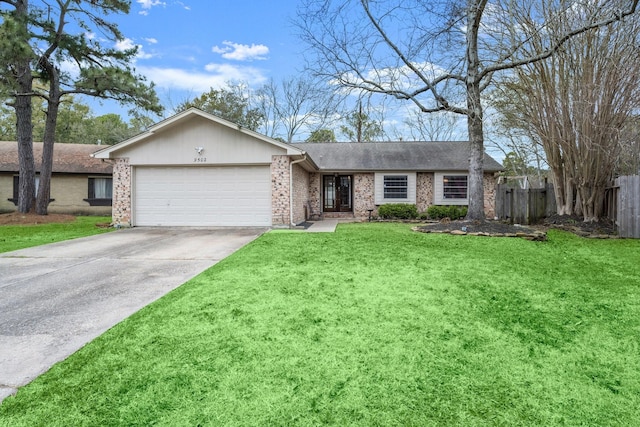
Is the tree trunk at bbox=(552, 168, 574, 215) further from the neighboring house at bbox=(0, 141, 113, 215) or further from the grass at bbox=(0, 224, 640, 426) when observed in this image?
the neighboring house at bbox=(0, 141, 113, 215)

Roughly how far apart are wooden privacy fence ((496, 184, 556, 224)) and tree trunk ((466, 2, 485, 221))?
10.1 feet

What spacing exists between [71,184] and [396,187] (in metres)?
17.4

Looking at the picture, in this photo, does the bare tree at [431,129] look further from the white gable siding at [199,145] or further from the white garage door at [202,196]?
the white garage door at [202,196]

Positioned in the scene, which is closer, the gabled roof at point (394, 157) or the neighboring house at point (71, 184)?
the gabled roof at point (394, 157)

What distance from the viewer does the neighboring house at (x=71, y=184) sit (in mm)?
18906

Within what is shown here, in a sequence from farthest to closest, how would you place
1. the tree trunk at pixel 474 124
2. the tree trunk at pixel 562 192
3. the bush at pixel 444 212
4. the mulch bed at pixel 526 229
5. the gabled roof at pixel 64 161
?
the gabled roof at pixel 64 161
the bush at pixel 444 212
the tree trunk at pixel 562 192
the tree trunk at pixel 474 124
the mulch bed at pixel 526 229

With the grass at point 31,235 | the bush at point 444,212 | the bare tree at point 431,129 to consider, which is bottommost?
the grass at point 31,235

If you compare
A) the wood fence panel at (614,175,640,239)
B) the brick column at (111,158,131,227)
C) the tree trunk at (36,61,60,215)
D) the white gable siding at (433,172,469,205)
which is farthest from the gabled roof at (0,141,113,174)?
the wood fence panel at (614,175,640,239)

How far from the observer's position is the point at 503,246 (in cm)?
829

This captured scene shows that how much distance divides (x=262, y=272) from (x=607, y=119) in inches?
433

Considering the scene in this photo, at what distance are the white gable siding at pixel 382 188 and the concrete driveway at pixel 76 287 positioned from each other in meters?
9.09

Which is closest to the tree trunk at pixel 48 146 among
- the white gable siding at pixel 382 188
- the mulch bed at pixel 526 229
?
the white gable siding at pixel 382 188

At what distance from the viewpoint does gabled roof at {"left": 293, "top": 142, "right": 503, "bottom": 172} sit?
17.1 meters

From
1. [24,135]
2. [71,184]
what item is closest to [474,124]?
[24,135]
